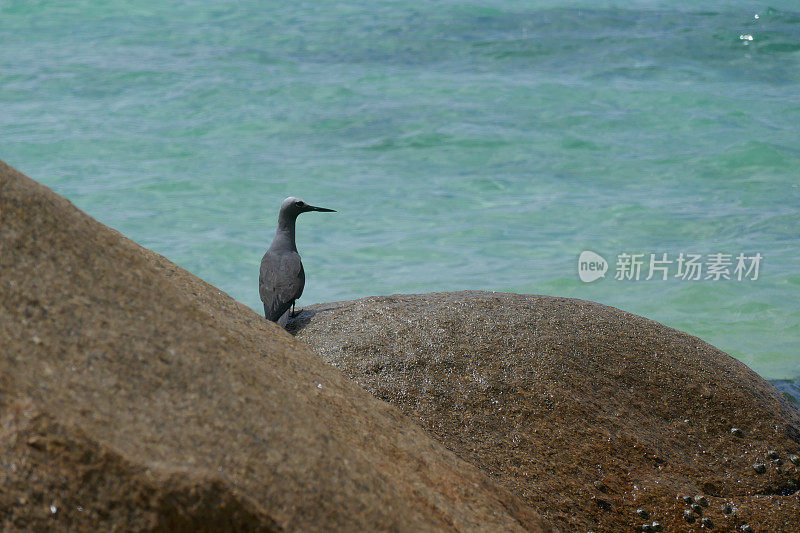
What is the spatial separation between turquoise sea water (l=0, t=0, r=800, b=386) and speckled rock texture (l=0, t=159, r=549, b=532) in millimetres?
4657

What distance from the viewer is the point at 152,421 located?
190 cm

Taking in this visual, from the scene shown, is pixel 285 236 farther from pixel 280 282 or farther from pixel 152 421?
pixel 152 421

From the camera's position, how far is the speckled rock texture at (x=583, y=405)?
3.32 metres

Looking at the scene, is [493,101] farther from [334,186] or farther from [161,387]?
[161,387]

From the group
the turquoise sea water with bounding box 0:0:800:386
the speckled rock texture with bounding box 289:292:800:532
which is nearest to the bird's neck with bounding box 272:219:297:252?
the speckled rock texture with bounding box 289:292:800:532

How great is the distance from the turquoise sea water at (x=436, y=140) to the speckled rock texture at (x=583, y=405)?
2.38 meters

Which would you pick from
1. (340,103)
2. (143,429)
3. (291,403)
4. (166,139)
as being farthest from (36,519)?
(340,103)

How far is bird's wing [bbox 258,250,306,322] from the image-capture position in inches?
186

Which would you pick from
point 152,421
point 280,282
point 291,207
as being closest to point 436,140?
point 291,207

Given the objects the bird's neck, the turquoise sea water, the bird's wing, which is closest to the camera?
the bird's wing

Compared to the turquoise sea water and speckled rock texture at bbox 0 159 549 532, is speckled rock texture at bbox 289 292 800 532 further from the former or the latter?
the turquoise sea water

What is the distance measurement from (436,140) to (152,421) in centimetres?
1124

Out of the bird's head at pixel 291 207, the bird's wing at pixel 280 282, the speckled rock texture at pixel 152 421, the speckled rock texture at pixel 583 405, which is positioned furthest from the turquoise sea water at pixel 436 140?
the speckled rock texture at pixel 152 421

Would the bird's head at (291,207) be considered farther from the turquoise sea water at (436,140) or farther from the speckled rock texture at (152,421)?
the turquoise sea water at (436,140)
